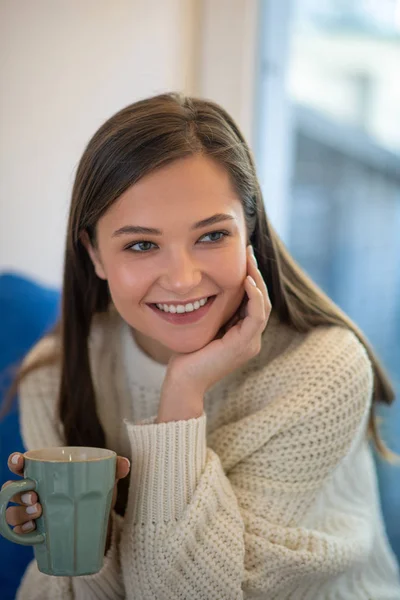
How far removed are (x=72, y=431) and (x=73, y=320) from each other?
178 mm

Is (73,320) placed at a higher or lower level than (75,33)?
lower

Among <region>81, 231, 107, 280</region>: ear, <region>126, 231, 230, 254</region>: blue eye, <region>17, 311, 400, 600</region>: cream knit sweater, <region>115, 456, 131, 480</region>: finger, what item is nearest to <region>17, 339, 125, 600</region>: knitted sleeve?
<region>17, 311, 400, 600</region>: cream knit sweater

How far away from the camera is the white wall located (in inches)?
58.9

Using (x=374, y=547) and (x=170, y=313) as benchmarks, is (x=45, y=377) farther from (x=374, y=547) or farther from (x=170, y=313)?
(x=374, y=547)

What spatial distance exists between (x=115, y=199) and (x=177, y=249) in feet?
0.36

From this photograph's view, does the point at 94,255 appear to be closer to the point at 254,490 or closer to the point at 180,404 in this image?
the point at 180,404

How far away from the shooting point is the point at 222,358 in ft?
3.40

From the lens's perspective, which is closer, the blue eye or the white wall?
the blue eye

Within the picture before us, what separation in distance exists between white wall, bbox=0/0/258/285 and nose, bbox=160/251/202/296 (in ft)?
1.63

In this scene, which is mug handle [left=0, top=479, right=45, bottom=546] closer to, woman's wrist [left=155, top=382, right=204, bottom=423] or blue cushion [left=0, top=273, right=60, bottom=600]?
woman's wrist [left=155, top=382, right=204, bottom=423]

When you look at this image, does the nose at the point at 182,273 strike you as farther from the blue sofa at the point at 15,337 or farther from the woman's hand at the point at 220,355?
the blue sofa at the point at 15,337

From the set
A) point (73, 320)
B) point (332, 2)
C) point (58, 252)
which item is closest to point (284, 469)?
point (73, 320)

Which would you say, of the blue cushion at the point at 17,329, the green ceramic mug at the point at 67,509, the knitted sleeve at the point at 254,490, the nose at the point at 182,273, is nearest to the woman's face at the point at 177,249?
the nose at the point at 182,273

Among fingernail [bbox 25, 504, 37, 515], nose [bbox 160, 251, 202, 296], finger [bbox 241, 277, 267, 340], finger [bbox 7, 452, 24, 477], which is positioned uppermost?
nose [bbox 160, 251, 202, 296]
